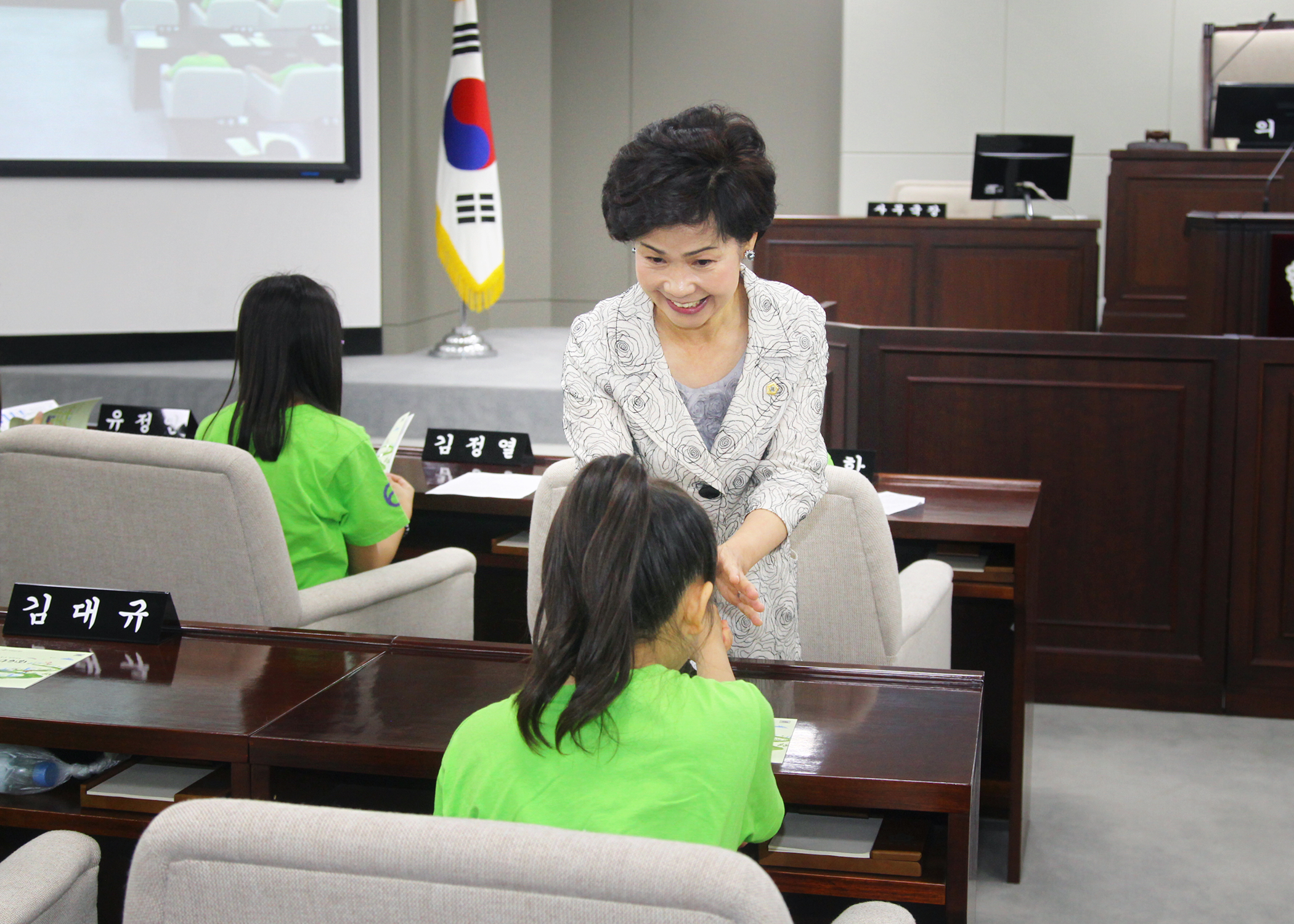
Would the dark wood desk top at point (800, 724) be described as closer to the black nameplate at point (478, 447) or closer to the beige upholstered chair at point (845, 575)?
the beige upholstered chair at point (845, 575)

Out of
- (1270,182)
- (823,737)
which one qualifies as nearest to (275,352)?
(823,737)

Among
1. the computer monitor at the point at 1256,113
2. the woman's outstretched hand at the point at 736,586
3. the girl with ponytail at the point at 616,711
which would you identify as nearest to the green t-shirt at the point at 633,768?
the girl with ponytail at the point at 616,711

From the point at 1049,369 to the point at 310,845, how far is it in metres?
3.02

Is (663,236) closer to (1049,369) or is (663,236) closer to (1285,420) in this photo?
(1049,369)

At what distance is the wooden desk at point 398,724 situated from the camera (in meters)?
1.34

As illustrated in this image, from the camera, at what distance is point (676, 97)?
328 inches

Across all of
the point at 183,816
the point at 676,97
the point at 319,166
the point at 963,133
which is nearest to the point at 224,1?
the point at 319,166

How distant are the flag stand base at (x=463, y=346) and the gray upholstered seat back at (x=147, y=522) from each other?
4.71 metres

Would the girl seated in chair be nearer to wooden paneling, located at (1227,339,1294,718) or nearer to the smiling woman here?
the smiling woman

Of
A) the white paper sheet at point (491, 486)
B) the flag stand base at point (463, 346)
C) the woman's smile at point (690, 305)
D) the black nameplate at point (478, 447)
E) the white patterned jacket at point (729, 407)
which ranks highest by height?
the woman's smile at point (690, 305)

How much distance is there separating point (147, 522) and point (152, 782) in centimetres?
68

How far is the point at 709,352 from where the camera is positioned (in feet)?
5.71

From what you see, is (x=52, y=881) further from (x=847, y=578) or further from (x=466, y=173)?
(x=466, y=173)

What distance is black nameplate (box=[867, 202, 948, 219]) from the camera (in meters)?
5.69
